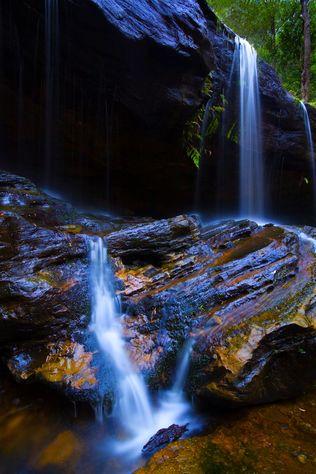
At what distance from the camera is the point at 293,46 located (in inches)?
558

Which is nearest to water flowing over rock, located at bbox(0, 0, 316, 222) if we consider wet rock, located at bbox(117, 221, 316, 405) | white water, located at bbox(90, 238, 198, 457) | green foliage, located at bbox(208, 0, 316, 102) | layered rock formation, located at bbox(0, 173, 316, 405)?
layered rock formation, located at bbox(0, 173, 316, 405)

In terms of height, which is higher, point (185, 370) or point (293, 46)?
point (293, 46)

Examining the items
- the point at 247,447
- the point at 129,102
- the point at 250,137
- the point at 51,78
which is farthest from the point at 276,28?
the point at 247,447

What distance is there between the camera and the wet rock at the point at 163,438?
124 inches

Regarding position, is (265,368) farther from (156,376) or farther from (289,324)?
(156,376)


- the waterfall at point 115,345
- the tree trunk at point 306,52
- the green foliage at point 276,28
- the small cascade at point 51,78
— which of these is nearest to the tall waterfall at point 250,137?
the small cascade at point 51,78

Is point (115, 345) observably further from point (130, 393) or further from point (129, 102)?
point (129, 102)

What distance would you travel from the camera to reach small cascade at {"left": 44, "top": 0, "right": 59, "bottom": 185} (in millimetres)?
5113

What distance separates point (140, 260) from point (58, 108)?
144 inches

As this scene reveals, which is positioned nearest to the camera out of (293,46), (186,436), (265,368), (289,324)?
(186,436)

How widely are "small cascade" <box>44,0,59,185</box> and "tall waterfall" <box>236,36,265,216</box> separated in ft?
14.7

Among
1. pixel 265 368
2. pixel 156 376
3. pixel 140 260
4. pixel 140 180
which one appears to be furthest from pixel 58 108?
pixel 265 368

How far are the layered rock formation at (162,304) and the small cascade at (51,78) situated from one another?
1.76 m

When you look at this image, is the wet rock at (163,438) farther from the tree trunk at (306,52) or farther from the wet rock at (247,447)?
the tree trunk at (306,52)
